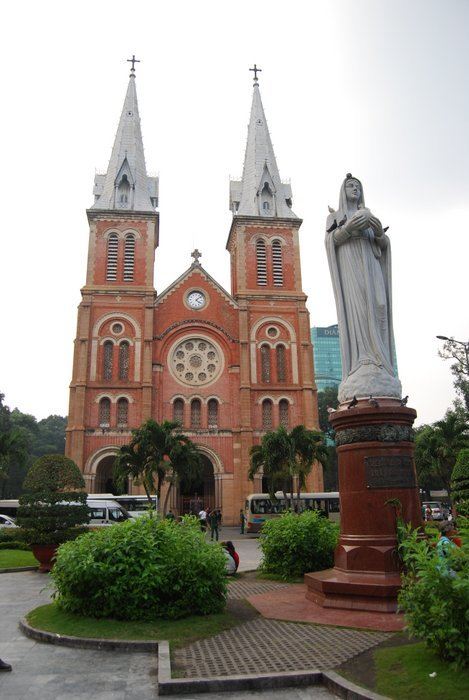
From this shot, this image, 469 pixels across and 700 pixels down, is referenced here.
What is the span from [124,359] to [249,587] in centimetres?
2768

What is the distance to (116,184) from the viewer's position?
40875 mm

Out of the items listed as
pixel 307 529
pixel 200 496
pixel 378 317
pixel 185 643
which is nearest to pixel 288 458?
pixel 200 496

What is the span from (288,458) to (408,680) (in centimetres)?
2341

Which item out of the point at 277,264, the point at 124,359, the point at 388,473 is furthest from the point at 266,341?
the point at 388,473

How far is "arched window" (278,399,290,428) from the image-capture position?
119ft

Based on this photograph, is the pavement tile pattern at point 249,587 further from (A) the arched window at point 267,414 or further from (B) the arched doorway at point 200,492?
(A) the arched window at point 267,414

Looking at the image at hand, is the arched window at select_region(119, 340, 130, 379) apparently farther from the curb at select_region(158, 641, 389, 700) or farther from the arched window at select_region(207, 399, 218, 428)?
the curb at select_region(158, 641, 389, 700)

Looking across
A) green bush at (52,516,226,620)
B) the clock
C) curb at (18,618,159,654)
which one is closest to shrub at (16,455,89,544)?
green bush at (52,516,226,620)

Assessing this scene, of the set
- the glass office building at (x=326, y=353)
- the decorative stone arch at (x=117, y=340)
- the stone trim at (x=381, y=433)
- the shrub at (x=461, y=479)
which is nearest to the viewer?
the stone trim at (x=381, y=433)

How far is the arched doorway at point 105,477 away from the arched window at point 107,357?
17.5 feet

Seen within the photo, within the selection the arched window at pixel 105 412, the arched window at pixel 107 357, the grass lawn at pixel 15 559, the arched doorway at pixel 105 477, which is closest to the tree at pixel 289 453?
the arched doorway at pixel 105 477

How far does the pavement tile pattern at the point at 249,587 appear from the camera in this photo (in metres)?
9.05

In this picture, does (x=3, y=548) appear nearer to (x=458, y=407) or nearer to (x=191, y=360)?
(x=191, y=360)

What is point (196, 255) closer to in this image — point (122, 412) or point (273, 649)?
point (122, 412)
